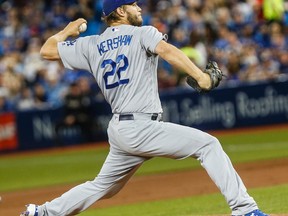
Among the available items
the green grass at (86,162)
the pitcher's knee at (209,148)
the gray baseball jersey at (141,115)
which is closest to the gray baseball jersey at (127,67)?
the gray baseball jersey at (141,115)

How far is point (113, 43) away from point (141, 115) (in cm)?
63

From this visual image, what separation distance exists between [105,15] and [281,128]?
12.2m

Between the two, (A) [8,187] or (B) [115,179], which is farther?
(A) [8,187]

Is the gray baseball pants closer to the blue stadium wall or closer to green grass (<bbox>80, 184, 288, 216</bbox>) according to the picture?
green grass (<bbox>80, 184, 288, 216</bbox>)

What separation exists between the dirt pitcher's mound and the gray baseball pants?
3.75 metres

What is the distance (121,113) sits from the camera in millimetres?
6992

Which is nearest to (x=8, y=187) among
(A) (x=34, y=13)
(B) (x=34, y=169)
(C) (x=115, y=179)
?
(B) (x=34, y=169)

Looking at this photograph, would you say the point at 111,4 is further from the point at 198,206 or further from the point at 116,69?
the point at 198,206

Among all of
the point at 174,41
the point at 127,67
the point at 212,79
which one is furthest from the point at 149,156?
the point at 174,41

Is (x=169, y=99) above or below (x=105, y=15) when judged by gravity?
below

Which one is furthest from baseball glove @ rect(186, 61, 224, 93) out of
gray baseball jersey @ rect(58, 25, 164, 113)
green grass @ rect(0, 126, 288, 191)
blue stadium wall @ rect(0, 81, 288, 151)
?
blue stadium wall @ rect(0, 81, 288, 151)

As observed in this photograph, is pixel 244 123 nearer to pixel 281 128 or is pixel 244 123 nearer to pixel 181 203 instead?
pixel 281 128

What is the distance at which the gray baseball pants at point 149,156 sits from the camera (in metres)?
6.71

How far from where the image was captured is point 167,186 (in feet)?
42.2
